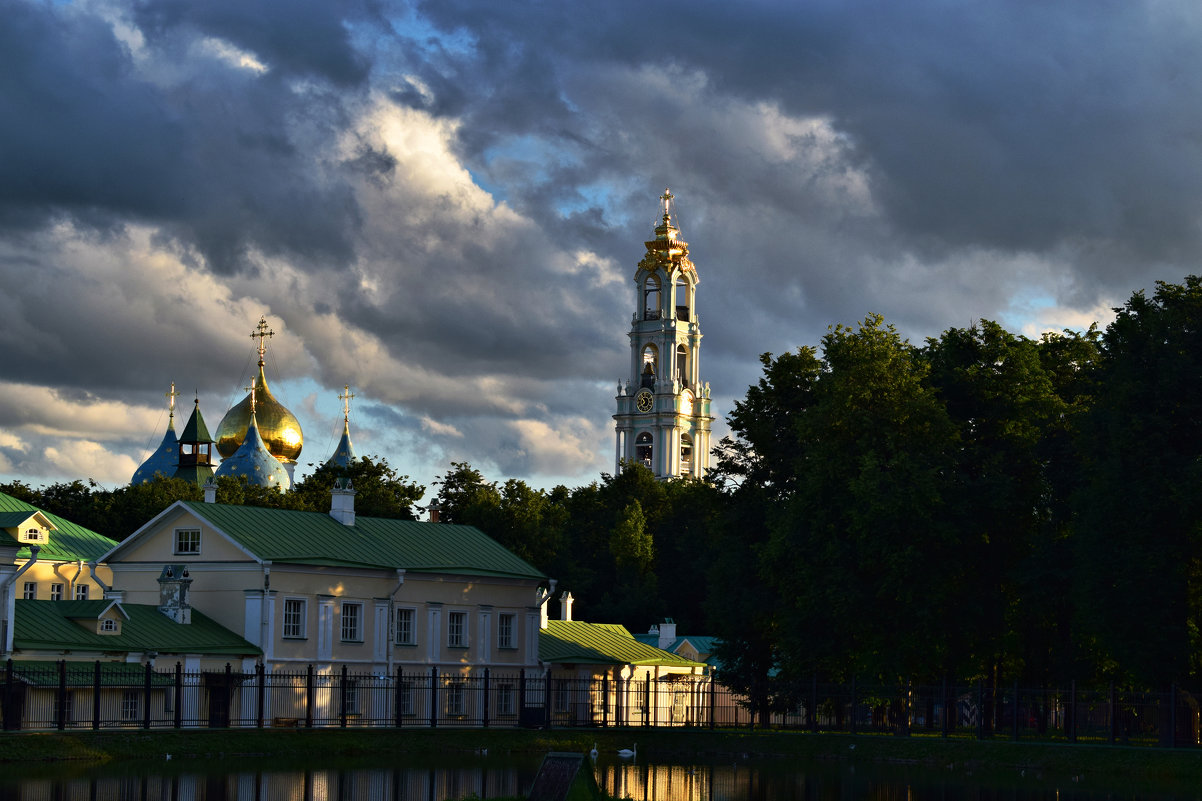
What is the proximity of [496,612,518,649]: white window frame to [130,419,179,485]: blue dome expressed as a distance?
7725cm

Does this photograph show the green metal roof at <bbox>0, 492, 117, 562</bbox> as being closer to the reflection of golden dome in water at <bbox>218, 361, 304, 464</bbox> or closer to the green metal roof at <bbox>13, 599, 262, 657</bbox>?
the green metal roof at <bbox>13, 599, 262, 657</bbox>

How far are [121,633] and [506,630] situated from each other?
56.3ft

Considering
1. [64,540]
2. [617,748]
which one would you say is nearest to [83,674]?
[617,748]

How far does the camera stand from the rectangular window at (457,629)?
206 feet

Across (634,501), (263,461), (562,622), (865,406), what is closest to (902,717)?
(865,406)

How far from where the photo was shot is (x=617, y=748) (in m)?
53.6

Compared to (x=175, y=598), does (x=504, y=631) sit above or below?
below

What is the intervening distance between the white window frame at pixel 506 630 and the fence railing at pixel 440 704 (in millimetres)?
1214

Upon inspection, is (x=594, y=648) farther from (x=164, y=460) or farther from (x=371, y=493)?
(x=164, y=460)

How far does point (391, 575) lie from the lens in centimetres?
6103

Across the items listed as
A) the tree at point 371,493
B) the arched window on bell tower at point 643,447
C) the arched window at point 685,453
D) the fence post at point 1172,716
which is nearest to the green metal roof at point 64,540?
the tree at point 371,493

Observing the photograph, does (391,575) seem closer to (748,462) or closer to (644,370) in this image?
(748,462)

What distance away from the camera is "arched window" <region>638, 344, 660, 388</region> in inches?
6526

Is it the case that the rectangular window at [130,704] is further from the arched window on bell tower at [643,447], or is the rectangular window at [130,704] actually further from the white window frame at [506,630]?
the arched window on bell tower at [643,447]
